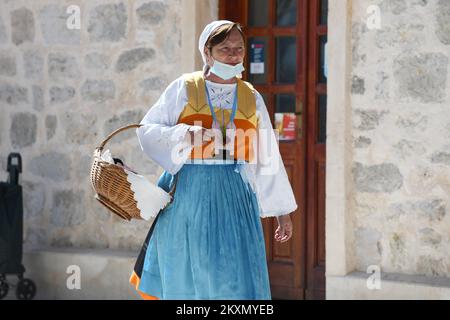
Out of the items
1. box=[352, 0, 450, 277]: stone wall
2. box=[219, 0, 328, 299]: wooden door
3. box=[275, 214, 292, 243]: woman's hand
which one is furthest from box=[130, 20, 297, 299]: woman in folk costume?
box=[219, 0, 328, 299]: wooden door

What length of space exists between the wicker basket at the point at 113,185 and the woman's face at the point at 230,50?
0.48 meters

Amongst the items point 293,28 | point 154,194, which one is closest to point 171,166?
point 154,194

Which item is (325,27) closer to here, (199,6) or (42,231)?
(199,6)

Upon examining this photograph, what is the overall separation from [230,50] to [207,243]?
0.85 meters

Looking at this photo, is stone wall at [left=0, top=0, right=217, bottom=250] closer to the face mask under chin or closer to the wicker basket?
the face mask under chin

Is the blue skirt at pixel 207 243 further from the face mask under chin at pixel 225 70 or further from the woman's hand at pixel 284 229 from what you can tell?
the face mask under chin at pixel 225 70

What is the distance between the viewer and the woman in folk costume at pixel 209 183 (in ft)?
13.4

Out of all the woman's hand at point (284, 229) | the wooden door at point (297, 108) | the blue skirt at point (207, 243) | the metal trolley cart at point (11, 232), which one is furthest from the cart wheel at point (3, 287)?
the woman's hand at point (284, 229)

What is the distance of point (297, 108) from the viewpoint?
20.6 ft

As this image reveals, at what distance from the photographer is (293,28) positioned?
247 inches

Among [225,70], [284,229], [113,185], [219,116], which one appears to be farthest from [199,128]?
[284,229]

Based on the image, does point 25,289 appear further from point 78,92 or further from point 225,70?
point 225,70

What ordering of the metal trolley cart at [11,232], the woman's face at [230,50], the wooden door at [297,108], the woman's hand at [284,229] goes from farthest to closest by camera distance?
the metal trolley cart at [11,232] < the wooden door at [297,108] < the woman's hand at [284,229] < the woman's face at [230,50]

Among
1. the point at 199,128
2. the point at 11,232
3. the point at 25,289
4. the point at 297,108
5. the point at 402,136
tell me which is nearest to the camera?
the point at 199,128
